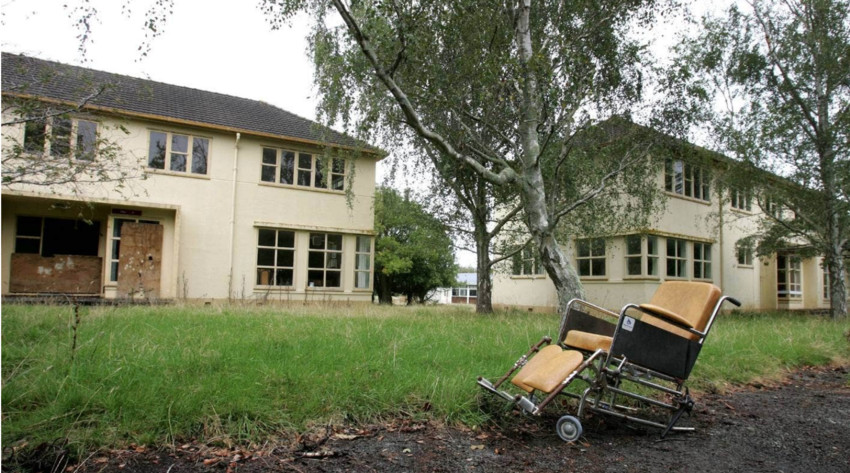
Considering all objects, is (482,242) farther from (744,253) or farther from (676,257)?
(744,253)

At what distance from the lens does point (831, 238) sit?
55.8ft

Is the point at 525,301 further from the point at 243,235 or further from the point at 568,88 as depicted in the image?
the point at 568,88

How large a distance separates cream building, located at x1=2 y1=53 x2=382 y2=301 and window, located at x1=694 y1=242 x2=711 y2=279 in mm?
13022

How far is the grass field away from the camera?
3.43m

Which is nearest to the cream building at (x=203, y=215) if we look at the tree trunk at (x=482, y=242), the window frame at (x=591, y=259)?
the tree trunk at (x=482, y=242)

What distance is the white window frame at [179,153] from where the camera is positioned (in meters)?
15.9

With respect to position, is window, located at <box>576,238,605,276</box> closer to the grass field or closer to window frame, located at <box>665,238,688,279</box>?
window frame, located at <box>665,238,688,279</box>

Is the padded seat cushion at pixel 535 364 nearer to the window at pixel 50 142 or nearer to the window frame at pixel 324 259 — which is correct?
the window at pixel 50 142

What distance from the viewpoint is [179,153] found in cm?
1622

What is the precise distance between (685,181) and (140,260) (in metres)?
19.7

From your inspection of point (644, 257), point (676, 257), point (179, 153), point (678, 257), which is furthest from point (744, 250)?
point (179, 153)

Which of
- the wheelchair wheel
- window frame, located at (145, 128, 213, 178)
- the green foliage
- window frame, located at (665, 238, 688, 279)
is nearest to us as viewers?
the wheelchair wheel

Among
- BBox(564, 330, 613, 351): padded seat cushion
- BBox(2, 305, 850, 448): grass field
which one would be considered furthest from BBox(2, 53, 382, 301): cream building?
BBox(564, 330, 613, 351): padded seat cushion

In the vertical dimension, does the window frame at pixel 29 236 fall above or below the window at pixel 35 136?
below
